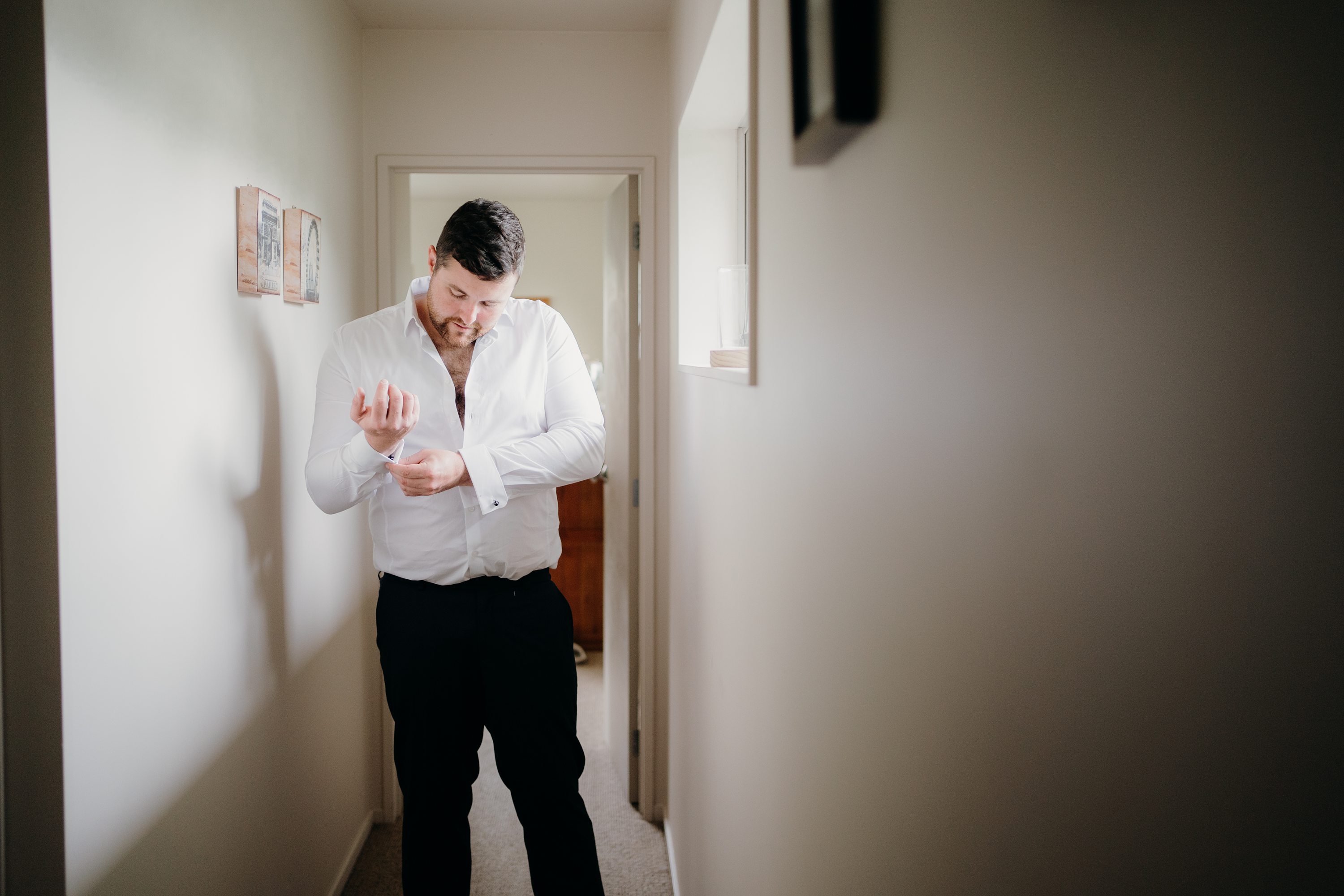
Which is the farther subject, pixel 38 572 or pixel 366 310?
pixel 366 310

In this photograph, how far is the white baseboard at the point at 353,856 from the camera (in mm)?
2410

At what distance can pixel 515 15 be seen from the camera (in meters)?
2.59

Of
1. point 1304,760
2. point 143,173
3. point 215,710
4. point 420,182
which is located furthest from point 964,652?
point 420,182

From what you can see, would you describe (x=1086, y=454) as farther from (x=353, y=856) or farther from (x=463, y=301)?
(x=353, y=856)

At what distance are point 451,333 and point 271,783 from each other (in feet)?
3.76

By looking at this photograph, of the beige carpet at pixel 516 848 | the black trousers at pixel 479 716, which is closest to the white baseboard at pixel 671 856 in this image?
the beige carpet at pixel 516 848

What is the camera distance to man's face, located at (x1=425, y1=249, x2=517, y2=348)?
1794 mm

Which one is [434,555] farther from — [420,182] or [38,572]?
[420,182]

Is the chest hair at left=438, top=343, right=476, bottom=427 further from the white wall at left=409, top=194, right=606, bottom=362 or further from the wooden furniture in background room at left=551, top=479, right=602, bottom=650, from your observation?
the white wall at left=409, top=194, right=606, bottom=362

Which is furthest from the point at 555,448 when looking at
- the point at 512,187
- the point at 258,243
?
the point at 512,187

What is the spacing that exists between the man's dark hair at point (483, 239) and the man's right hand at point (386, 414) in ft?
1.11

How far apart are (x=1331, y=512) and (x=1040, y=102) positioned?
28 cm

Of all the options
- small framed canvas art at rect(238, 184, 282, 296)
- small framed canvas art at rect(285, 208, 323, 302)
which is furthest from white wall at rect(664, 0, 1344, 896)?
small framed canvas art at rect(285, 208, 323, 302)

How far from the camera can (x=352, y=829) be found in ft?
8.50
